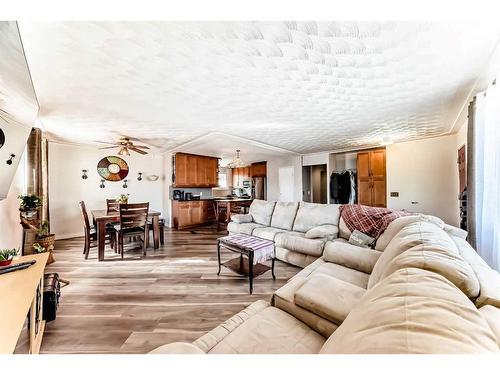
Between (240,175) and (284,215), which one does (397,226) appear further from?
(240,175)

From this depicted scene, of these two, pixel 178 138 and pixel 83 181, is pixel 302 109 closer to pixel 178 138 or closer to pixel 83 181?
pixel 178 138

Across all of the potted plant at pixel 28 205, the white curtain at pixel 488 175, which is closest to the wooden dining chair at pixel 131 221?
the potted plant at pixel 28 205

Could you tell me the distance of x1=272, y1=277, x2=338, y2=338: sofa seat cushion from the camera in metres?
1.04

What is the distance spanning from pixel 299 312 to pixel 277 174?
646cm

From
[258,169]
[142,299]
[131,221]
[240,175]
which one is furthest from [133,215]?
[240,175]

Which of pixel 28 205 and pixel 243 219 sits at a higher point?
pixel 28 205

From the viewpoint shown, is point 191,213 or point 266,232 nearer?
point 266,232

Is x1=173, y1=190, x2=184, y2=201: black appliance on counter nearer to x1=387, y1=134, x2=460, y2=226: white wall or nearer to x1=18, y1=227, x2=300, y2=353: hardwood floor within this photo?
x1=18, y1=227, x2=300, y2=353: hardwood floor

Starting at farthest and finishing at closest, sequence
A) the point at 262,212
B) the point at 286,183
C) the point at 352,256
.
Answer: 1. the point at 286,183
2. the point at 262,212
3. the point at 352,256

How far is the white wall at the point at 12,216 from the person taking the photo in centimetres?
227

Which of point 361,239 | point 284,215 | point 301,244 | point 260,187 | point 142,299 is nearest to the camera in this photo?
point 142,299

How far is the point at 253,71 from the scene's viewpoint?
176cm
